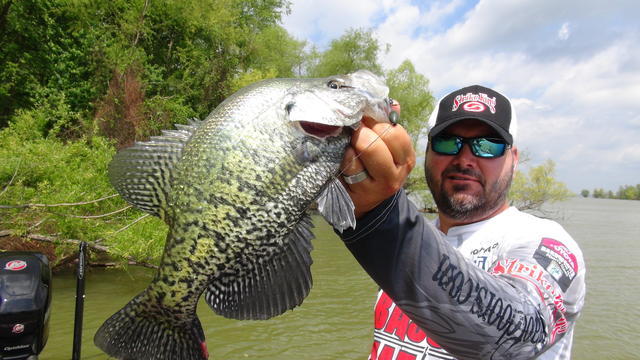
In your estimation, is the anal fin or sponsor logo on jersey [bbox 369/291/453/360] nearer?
the anal fin

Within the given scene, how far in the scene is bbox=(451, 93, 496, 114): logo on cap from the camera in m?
2.12

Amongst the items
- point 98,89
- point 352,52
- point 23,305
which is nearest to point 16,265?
point 23,305

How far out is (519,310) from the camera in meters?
1.37

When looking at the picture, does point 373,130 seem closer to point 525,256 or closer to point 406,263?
point 406,263

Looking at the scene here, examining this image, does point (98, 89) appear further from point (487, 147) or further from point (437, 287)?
point (437, 287)

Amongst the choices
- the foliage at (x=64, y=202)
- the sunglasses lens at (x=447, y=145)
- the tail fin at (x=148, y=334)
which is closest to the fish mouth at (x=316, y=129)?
the tail fin at (x=148, y=334)

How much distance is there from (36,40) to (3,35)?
4.73ft

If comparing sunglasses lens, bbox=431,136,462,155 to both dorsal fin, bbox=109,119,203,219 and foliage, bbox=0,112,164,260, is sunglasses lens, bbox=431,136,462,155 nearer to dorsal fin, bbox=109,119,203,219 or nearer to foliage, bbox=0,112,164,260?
dorsal fin, bbox=109,119,203,219

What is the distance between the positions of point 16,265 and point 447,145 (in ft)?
12.8

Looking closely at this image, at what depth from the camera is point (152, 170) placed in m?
1.59

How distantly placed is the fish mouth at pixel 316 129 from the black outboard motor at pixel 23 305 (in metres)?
3.40

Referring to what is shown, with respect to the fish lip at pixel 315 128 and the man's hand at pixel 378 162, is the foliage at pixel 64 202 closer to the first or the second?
the fish lip at pixel 315 128

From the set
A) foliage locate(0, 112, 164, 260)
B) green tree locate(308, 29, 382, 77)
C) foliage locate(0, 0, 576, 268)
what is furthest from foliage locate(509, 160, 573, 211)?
foliage locate(0, 112, 164, 260)

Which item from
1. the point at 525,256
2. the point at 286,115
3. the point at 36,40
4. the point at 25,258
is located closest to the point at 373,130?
the point at 286,115
